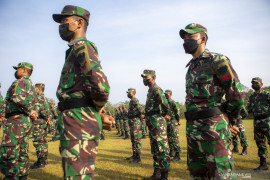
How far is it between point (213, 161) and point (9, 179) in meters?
3.92

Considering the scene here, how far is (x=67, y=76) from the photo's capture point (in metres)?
2.26

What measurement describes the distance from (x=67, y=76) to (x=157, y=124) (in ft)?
11.6

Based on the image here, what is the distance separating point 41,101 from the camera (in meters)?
7.14

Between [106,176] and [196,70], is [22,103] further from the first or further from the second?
[196,70]

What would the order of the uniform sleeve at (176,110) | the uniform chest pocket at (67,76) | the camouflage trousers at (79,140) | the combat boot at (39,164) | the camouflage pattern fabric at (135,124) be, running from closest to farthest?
the camouflage trousers at (79,140) < the uniform chest pocket at (67,76) < the combat boot at (39,164) < the camouflage pattern fabric at (135,124) < the uniform sleeve at (176,110)

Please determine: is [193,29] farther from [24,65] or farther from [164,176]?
[24,65]

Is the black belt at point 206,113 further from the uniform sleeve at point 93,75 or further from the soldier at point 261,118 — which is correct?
the soldier at point 261,118

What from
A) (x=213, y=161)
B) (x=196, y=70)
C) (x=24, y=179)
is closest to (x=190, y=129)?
(x=213, y=161)

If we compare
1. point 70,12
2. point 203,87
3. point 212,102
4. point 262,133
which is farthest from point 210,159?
point 262,133

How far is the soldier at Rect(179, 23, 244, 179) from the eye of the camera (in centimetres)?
253

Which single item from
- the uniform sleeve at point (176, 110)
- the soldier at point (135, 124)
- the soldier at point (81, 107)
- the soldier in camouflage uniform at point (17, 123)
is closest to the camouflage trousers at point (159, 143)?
the soldier at point (135, 124)

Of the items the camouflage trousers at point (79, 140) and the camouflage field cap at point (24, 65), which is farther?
the camouflage field cap at point (24, 65)

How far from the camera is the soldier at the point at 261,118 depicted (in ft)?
19.3

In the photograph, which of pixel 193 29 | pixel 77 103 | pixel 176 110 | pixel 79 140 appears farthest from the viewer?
pixel 176 110
